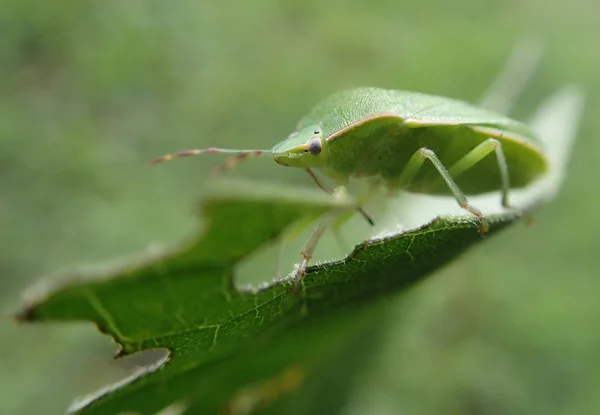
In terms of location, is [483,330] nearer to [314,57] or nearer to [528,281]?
[528,281]

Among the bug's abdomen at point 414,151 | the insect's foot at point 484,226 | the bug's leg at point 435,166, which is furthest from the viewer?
the bug's abdomen at point 414,151

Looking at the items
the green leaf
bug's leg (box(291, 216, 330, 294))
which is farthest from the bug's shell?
the green leaf

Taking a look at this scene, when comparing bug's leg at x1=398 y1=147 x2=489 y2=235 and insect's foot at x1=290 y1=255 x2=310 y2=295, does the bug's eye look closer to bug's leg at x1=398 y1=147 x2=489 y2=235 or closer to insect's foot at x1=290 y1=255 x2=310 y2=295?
bug's leg at x1=398 y1=147 x2=489 y2=235

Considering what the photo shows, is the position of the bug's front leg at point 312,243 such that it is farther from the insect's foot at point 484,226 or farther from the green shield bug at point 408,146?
the insect's foot at point 484,226

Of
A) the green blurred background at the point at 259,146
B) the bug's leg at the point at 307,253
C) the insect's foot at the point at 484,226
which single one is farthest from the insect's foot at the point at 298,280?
the green blurred background at the point at 259,146

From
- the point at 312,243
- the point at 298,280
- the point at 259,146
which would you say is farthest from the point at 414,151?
the point at 259,146

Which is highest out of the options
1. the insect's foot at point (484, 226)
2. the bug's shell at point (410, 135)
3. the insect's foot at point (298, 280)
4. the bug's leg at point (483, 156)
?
the bug's shell at point (410, 135)
